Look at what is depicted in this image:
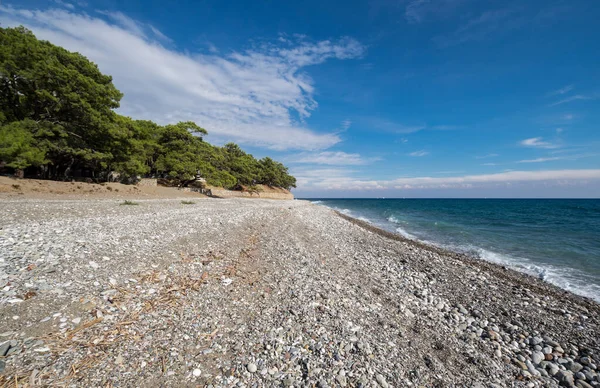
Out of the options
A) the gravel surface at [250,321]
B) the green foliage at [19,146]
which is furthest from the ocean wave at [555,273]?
the green foliage at [19,146]

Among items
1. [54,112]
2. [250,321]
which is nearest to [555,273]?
[250,321]

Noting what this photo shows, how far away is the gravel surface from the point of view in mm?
3547

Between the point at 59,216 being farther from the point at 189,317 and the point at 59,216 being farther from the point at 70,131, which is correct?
the point at 70,131

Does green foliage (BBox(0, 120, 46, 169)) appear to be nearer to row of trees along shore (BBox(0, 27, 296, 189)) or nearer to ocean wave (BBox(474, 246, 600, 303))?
row of trees along shore (BBox(0, 27, 296, 189))

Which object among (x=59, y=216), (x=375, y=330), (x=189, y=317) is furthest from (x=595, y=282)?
(x=59, y=216)

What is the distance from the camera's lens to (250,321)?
4.86 metres

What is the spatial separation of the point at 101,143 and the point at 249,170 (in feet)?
139

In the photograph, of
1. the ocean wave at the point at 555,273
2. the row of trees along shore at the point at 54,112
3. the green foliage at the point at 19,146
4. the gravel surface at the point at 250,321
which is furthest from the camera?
the row of trees along shore at the point at 54,112

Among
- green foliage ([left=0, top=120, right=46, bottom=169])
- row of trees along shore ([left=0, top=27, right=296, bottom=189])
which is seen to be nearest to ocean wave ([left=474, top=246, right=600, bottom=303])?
green foliage ([left=0, top=120, right=46, bottom=169])

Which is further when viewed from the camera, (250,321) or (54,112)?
(54,112)

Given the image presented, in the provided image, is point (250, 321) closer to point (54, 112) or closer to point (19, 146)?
point (19, 146)

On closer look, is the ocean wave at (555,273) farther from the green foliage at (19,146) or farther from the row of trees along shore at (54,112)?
the row of trees along shore at (54,112)

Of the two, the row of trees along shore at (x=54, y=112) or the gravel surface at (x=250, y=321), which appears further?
the row of trees along shore at (x=54, y=112)

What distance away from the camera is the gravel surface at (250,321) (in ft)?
11.6
